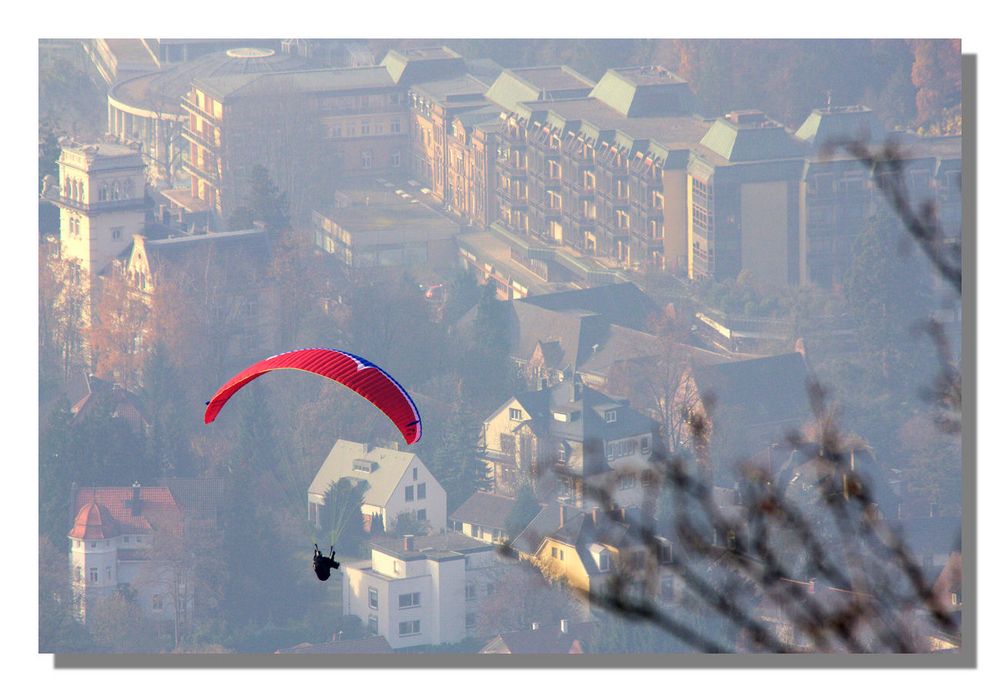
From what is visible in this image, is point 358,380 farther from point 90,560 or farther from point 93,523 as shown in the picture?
point 93,523

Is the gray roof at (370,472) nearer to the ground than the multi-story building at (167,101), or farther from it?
nearer to the ground

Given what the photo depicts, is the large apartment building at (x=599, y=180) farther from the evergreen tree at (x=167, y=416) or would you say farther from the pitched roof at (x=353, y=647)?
the pitched roof at (x=353, y=647)

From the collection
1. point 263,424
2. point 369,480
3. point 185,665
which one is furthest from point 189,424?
point 185,665

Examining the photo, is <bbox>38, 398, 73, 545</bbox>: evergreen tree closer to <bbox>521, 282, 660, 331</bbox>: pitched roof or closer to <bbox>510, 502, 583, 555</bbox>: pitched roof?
<bbox>510, 502, 583, 555</bbox>: pitched roof

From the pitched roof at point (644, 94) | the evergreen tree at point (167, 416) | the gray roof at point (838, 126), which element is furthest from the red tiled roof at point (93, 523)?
the gray roof at point (838, 126)

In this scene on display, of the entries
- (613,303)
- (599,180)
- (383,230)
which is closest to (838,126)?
(599,180)

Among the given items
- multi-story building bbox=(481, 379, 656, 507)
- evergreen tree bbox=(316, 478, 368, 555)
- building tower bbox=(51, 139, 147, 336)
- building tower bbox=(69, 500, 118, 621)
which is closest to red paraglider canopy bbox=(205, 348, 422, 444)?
evergreen tree bbox=(316, 478, 368, 555)
